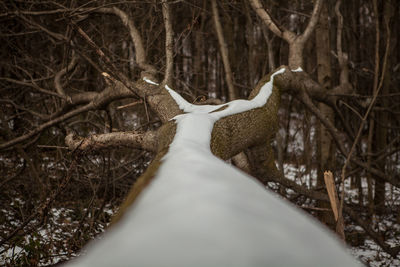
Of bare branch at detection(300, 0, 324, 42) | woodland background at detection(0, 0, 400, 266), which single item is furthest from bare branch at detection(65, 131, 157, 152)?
bare branch at detection(300, 0, 324, 42)

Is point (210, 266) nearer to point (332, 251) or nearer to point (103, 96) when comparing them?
point (332, 251)

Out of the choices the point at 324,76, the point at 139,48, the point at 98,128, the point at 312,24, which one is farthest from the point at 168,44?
the point at 324,76

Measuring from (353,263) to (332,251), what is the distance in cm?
5

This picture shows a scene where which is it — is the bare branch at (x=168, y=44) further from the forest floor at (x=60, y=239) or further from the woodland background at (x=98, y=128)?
the forest floor at (x=60, y=239)

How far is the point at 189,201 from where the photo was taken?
34.7 inches

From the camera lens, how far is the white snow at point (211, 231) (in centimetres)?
70

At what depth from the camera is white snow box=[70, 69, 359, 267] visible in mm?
703

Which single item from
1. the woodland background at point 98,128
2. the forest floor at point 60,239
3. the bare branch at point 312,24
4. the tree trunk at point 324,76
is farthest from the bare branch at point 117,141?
the tree trunk at point 324,76

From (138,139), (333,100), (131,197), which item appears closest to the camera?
(131,197)

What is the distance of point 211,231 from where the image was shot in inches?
30.0

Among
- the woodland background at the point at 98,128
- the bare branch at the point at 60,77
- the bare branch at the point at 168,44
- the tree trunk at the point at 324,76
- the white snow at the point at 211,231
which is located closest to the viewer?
the white snow at the point at 211,231

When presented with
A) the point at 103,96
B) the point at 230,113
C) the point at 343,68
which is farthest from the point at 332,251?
the point at 343,68

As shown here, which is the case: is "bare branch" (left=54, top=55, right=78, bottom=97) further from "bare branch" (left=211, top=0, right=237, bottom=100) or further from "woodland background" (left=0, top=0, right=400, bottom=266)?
"bare branch" (left=211, top=0, right=237, bottom=100)

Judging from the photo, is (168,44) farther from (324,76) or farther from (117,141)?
(324,76)
